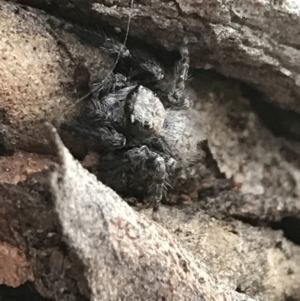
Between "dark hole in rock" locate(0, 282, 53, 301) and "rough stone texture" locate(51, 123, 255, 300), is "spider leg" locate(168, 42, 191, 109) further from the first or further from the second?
"dark hole in rock" locate(0, 282, 53, 301)

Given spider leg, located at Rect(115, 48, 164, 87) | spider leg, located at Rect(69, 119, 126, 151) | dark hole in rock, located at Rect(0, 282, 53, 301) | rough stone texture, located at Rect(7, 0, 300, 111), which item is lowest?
dark hole in rock, located at Rect(0, 282, 53, 301)

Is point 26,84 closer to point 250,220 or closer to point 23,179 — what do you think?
point 23,179

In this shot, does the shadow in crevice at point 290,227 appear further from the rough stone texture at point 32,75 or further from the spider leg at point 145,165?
the rough stone texture at point 32,75

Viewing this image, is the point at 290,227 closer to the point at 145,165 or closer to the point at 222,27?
the point at 145,165

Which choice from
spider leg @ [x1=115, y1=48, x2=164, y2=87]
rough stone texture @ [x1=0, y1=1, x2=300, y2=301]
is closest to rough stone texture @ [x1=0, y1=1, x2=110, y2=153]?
rough stone texture @ [x1=0, y1=1, x2=300, y2=301]

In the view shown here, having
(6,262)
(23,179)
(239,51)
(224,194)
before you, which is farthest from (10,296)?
(239,51)

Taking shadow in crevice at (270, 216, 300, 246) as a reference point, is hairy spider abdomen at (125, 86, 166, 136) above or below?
above

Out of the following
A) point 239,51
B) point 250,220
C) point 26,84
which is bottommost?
point 250,220

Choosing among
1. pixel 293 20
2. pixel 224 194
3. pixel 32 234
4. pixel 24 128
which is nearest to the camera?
pixel 32 234

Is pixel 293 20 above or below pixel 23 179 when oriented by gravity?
above
